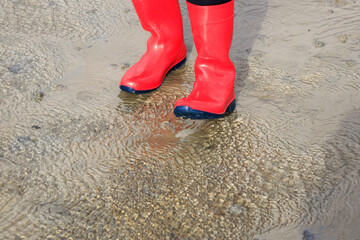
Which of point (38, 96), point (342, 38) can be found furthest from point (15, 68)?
point (342, 38)

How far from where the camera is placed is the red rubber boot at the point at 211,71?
1.37 m

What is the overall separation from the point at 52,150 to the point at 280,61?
1068 millimetres

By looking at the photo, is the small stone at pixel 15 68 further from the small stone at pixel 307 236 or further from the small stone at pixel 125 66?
the small stone at pixel 307 236

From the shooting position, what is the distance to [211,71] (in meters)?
1.46

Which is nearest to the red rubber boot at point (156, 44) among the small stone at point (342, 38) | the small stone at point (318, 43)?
the small stone at point (318, 43)

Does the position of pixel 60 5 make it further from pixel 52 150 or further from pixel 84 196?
pixel 84 196

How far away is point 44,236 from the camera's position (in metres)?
1.09

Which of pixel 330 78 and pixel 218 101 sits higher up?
pixel 218 101

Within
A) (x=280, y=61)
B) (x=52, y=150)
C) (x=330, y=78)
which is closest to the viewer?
(x=52, y=150)

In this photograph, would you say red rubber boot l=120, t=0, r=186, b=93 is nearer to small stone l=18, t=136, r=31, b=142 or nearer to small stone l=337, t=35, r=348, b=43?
small stone l=18, t=136, r=31, b=142

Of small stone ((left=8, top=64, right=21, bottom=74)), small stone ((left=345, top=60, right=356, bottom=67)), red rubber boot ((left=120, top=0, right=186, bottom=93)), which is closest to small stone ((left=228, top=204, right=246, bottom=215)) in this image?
red rubber boot ((left=120, top=0, right=186, bottom=93))

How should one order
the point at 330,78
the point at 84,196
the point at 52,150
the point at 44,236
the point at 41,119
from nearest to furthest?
1. the point at 44,236
2. the point at 84,196
3. the point at 52,150
4. the point at 41,119
5. the point at 330,78

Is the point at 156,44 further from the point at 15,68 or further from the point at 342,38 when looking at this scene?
the point at 342,38

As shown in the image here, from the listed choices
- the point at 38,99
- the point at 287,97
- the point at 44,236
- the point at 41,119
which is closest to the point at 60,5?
the point at 38,99
